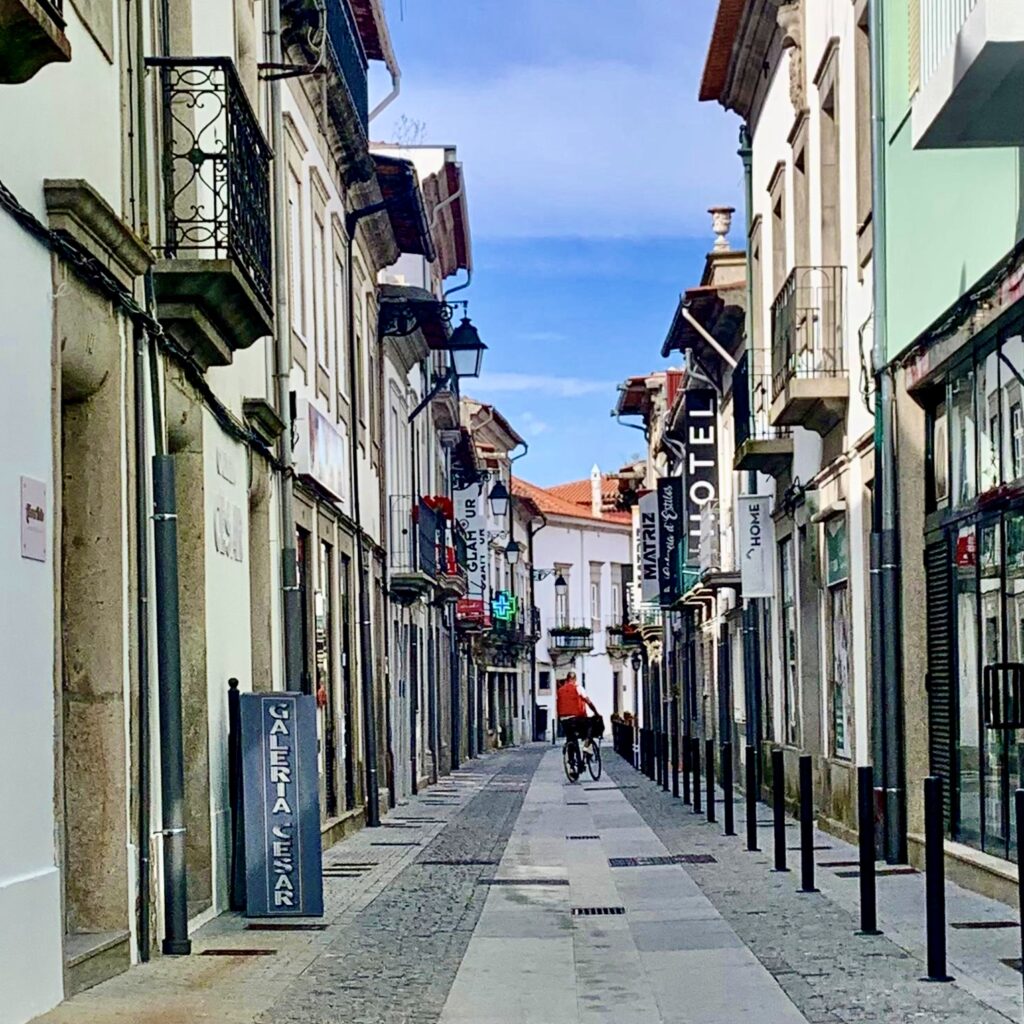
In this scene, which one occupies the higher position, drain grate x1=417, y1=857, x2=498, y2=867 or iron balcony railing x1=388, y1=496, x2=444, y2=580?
iron balcony railing x1=388, y1=496, x2=444, y2=580

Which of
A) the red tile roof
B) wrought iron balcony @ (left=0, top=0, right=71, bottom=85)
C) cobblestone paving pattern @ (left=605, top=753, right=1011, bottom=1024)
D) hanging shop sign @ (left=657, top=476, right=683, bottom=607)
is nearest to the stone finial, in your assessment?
hanging shop sign @ (left=657, top=476, right=683, bottom=607)

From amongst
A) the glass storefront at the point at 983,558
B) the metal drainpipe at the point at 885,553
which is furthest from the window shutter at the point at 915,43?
the metal drainpipe at the point at 885,553

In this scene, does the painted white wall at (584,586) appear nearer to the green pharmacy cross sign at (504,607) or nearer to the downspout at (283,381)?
the green pharmacy cross sign at (504,607)

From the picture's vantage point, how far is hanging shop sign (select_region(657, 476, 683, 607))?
39.1 meters

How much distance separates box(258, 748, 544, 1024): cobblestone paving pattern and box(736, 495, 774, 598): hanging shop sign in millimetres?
7459

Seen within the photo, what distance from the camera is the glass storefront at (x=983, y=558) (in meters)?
12.4

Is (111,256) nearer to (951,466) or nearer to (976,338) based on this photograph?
(976,338)

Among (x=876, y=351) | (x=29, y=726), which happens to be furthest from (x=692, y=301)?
(x=29, y=726)

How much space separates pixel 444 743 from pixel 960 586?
92.8 feet

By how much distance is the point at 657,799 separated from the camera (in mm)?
27859

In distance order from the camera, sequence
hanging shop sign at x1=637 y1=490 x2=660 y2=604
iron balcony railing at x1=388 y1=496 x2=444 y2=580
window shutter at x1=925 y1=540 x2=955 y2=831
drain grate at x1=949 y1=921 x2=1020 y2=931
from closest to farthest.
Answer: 1. drain grate at x1=949 y1=921 x2=1020 y2=931
2. window shutter at x1=925 y1=540 x2=955 y2=831
3. iron balcony railing at x1=388 y1=496 x2=444 y2=580
4. hanging shop sign at x1=637 y1=490 x2=660 y2=604

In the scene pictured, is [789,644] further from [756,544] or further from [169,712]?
[169,712]

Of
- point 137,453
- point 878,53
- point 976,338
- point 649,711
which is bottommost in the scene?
point 649,711

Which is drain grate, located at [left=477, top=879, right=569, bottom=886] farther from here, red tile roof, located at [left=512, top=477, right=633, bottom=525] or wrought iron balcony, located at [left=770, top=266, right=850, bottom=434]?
red tile roof, located at [left=512, top=477, right=633, bottom=525]
